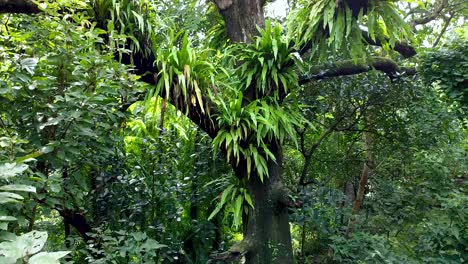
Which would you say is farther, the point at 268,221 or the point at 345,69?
the point at 345,69

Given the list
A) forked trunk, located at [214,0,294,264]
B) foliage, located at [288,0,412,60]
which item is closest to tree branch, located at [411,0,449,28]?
foliage, located at [288,0,412,60]

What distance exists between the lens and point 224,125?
8.60 feet

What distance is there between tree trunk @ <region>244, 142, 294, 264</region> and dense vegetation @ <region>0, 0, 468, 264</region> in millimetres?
10

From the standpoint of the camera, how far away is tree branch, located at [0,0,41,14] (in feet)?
7.13

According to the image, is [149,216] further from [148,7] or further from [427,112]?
[427,112]

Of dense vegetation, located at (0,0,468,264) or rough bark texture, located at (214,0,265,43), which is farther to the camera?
rough bark texture, located at (214,0,265,43)

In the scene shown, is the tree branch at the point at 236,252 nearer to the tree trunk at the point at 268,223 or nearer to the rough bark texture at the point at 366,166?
the tree trunk at the point at 268,223

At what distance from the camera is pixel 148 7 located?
8.57 ft

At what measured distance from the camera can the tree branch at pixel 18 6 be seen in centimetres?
217

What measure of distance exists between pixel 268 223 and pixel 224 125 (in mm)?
801

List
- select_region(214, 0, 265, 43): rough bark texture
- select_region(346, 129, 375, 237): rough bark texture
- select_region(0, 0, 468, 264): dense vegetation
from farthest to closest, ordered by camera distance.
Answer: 1. select_region(346, 129, 375, 237): rough bark texture
2. select_region(214, 0, 265, 43): rough bark texture
3. select_region(0, 0, 468, 264): dense vegetation

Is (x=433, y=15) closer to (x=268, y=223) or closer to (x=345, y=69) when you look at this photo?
(x=345, y=69)

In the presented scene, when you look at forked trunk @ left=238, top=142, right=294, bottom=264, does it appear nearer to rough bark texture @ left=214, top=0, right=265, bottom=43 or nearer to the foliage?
the foliage

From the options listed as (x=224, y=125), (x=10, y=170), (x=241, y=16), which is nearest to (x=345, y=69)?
(x=241, y=16)
